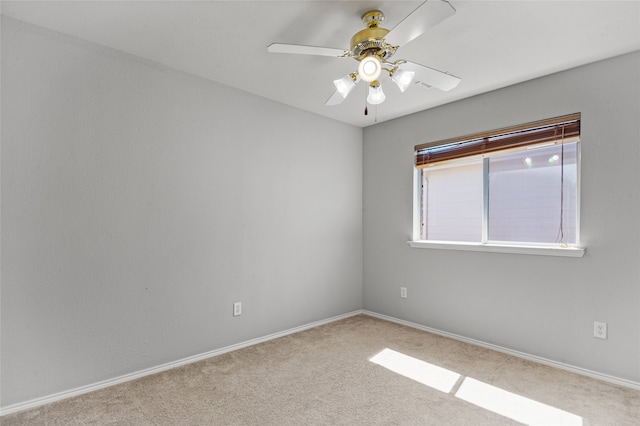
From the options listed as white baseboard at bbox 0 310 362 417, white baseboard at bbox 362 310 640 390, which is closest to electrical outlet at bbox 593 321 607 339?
white baseboard at bbox 362 310 640 390

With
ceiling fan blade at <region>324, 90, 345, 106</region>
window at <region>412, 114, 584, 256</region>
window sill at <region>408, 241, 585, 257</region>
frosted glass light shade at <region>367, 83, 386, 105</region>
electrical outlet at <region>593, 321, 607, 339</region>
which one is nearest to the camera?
frosted glass light shade at <region>367, 83, 386, 105</region>

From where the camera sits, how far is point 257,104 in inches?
121

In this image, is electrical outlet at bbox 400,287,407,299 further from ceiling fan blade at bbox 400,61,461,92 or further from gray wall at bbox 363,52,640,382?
ceiling fan blade at bbox 400,61,461,92

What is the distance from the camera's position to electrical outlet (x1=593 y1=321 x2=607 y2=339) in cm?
237

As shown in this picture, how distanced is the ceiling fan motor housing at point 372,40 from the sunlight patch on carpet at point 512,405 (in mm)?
2188

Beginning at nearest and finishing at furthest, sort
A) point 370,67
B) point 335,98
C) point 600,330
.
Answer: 1. point 370,67
2. point 335,98
3. point 600,330

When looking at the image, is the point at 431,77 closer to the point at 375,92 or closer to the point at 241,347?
the point at 375,92

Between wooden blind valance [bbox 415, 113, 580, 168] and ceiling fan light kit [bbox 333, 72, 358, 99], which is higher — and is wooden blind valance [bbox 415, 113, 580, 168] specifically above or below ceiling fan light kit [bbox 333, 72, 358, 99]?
below

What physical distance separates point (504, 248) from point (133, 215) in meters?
3.02

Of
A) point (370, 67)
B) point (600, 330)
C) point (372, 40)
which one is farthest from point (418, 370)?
point (372, 40)

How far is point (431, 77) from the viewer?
6.43 ft

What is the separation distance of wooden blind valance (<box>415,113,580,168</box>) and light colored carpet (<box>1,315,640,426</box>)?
1823 millimetres

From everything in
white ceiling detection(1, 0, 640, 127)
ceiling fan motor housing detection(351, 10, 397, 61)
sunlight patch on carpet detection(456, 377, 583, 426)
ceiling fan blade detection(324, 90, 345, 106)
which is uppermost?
white ceiling detection(1, 0, 640, 127)

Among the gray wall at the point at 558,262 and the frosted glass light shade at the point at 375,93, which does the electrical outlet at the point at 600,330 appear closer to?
the gray wall at the point at 558,262
